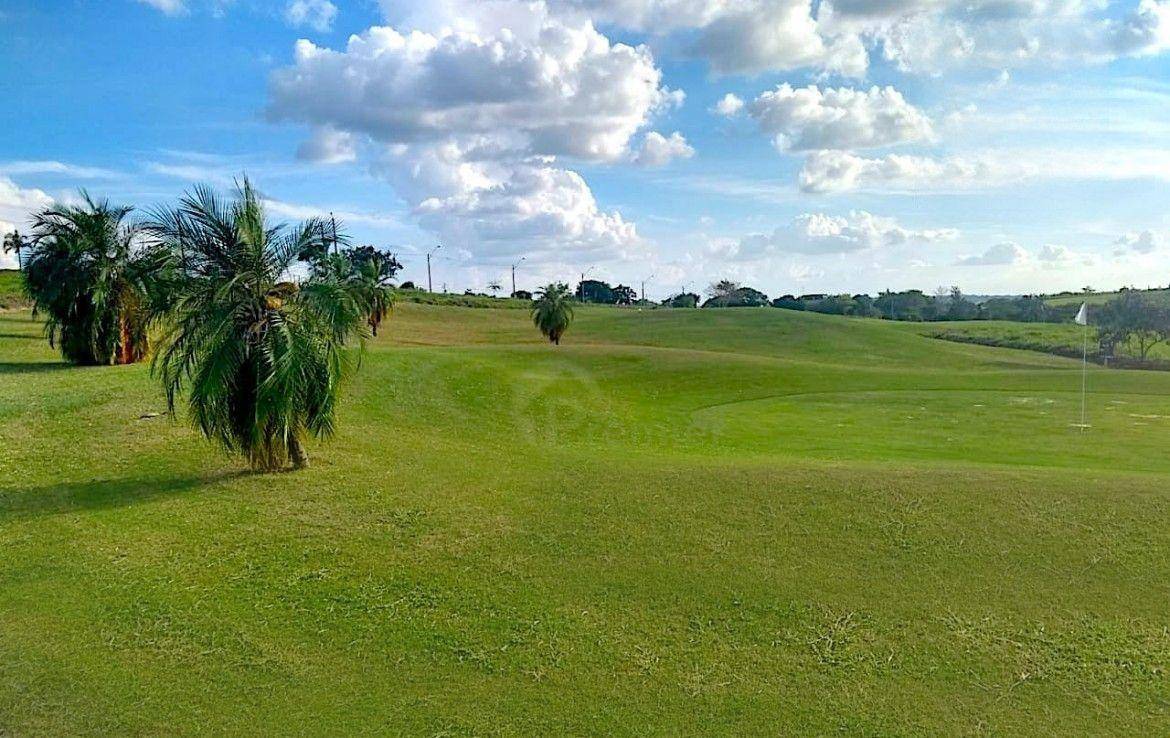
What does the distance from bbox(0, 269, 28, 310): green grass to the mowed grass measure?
5369cm

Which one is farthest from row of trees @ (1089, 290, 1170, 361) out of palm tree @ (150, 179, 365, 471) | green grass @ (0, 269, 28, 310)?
green grass @ (0, 269, 28, 310)

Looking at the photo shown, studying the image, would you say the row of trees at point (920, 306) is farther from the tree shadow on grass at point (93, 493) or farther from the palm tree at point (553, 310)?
the tree shadow on grass at point (93, 493)

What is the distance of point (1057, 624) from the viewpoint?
1041 cm

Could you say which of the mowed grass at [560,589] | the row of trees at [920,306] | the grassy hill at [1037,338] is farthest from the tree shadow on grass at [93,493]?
the row of trees at [920,306]

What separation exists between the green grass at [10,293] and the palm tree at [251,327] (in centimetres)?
5234

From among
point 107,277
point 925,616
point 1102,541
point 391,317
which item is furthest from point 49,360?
point 391,317

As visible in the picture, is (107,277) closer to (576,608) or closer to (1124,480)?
(576,608)

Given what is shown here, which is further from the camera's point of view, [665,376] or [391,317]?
[391,317]

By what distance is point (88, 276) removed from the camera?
89.0 ft

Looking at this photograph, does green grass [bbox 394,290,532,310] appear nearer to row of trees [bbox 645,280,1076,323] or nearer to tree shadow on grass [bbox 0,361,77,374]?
row of trees [bbox 645,280,1076,323]

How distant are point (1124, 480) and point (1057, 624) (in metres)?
6.67

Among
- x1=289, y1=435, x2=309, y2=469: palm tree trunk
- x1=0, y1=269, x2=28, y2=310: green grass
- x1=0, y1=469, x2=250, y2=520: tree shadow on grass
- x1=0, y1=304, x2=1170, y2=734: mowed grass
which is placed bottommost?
x1=0, y1=304, x2=1170, y2=734: mowed grass

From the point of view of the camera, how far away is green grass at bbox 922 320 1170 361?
75000 mm

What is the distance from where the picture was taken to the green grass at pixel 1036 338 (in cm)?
7500
